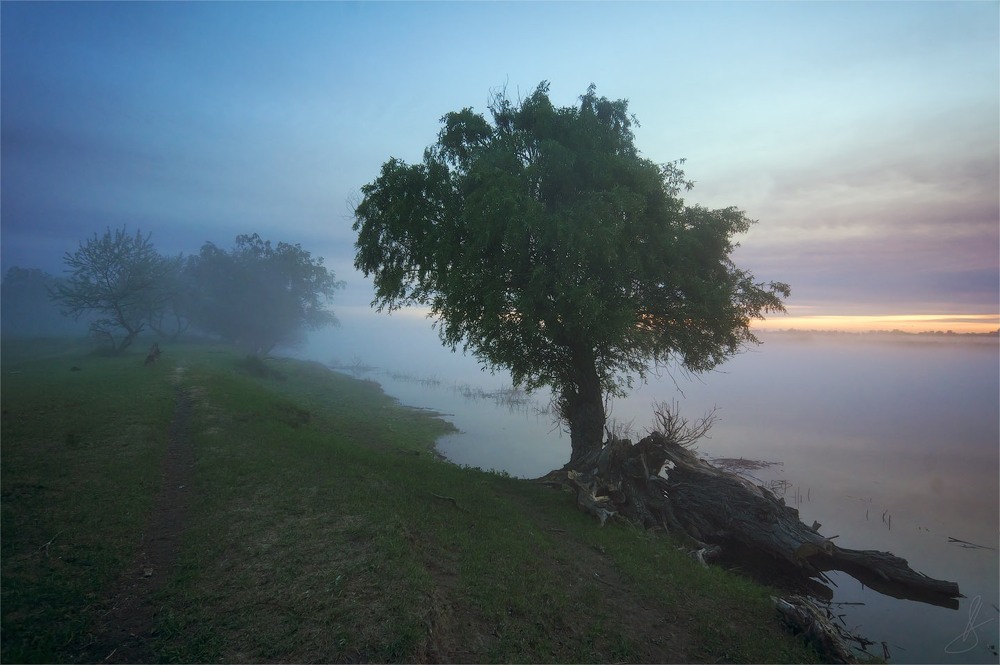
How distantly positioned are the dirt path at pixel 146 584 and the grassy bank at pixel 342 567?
0.52 feet

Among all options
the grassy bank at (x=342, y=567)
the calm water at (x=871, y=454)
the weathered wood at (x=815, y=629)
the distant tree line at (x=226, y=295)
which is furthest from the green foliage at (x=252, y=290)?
the weathered wood at (x=815, y=629)

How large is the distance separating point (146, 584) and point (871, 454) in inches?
1453

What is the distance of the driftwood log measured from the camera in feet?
44.2

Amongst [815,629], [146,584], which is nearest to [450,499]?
[146,584]

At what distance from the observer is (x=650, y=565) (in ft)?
37.6

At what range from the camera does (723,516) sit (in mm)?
15461

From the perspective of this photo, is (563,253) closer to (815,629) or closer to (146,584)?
(815,629)

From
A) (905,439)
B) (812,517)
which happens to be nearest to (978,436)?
(905,439)

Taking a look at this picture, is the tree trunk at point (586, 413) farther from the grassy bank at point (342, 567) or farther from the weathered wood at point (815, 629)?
the weathered wood at point (815, 629)

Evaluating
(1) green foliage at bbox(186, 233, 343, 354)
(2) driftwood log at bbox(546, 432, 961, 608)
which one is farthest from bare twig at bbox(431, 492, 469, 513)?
(1) green foliage at bbox(186, 233, 343, 354)

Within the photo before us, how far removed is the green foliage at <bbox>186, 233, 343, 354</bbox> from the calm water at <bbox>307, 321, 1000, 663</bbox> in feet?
122

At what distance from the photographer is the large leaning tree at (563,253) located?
15.5 m

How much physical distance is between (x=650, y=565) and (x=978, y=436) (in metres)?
36.8

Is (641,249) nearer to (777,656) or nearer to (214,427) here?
(777,656)
